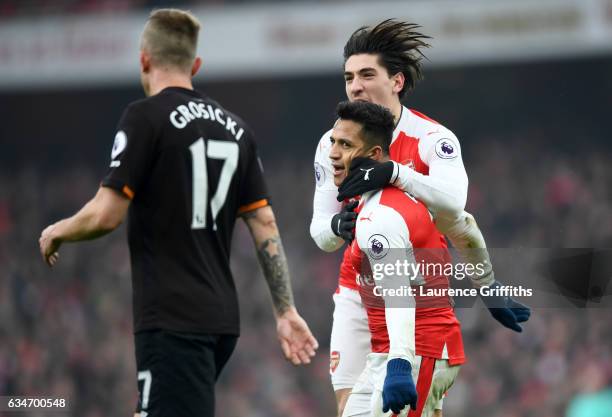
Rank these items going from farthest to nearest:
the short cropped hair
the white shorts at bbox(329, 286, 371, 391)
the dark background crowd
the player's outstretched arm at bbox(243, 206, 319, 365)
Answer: the dark background crowd, the white shorts at bbox(329, 286, 371, 391), the short cropped hair, the player's outstretched arm at bbox(243, 206, 319, 365)

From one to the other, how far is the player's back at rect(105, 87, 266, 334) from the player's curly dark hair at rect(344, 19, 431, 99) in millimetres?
1186

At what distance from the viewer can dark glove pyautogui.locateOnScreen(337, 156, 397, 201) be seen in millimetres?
4984

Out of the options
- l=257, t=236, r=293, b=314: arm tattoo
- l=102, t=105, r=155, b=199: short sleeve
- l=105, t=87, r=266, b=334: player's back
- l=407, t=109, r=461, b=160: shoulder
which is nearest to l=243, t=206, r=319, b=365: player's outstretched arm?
l=257, t=236, r=293, b=314: arm tattoo

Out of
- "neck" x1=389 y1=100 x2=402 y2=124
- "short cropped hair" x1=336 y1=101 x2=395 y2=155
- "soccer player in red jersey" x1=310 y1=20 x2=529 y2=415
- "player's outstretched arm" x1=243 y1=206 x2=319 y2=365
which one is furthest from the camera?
"neck" x1=389 y1=100 x2=402 y2=124

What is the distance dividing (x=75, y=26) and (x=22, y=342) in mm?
5751

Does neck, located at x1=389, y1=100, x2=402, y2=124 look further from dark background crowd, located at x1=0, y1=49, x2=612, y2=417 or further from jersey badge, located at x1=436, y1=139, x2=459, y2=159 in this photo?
dark background crowd, located at x1=0, y1=49, x2=612, y2=417

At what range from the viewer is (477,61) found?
1819 centimetres

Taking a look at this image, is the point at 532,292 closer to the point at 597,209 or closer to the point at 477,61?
the point at 597,209

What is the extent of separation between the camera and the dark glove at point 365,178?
196 inches

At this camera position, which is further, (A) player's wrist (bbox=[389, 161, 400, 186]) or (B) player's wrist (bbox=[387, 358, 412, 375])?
(A) player's wrist (bbox=[389, 161, 400, 186])

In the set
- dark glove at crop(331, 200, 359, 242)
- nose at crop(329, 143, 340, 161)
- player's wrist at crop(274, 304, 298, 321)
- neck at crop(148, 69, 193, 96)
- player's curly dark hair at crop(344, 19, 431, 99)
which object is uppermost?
player's curly dark hair at crop(344, 19, 431, 99)

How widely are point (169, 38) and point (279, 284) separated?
46.9 inches

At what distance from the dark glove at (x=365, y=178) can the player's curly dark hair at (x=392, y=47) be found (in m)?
0.78

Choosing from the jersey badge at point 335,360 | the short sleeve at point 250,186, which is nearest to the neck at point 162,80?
the short sleeve at point 250,186
